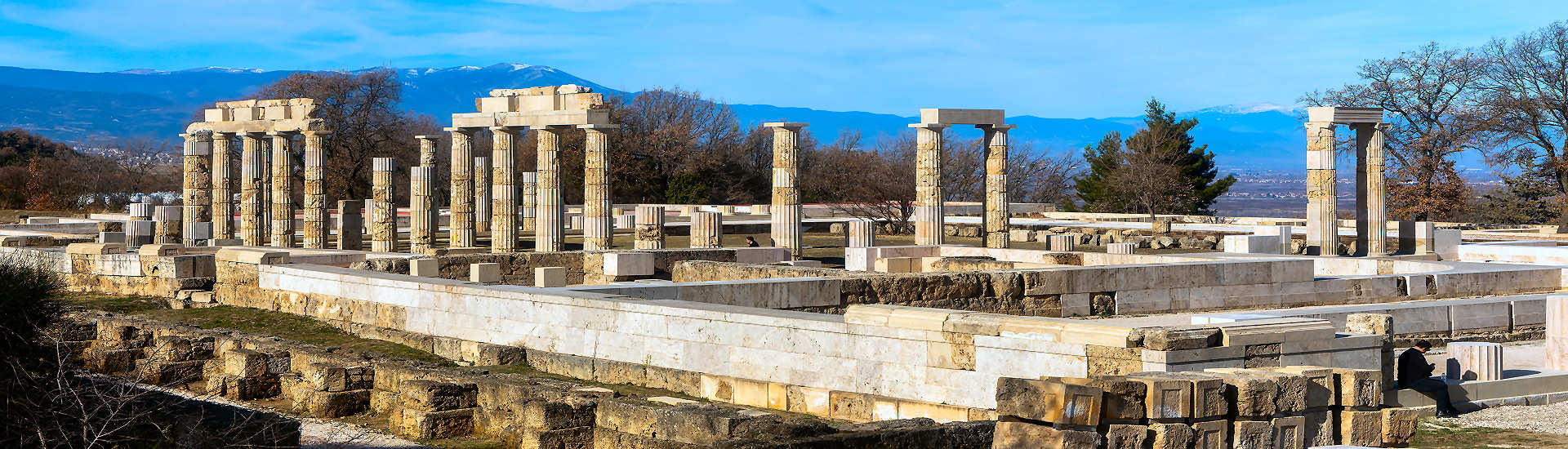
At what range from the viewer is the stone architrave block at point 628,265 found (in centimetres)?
2170

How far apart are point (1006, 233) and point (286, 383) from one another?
64.6ft

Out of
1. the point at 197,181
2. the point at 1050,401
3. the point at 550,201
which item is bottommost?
the point at 1050,401

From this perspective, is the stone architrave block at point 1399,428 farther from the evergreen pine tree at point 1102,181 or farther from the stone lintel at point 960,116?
the evergreen pine tree at point 1102,181

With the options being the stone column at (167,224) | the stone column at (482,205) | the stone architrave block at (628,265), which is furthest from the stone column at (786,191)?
the stone column at (167,224)

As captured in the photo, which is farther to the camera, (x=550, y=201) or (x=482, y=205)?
(x=482, y=205)

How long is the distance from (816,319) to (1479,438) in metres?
5.19

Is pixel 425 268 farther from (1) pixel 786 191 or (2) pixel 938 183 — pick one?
(2) pixel 938 183

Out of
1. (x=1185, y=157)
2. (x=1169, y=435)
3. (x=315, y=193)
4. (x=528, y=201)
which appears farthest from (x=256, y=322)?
(x=1185, y=157)

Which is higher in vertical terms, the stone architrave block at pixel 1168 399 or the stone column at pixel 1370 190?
the stone column at pixel 1370 190

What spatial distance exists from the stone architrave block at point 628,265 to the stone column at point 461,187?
31.6 feet

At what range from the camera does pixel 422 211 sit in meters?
31.9

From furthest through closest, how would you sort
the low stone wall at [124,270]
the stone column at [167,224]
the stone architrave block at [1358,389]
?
the stone column at [167,224]
the low stone wall at [124,270]
the stone architrave block at [1358,389]

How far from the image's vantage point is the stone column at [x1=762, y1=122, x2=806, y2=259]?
96.4 ft

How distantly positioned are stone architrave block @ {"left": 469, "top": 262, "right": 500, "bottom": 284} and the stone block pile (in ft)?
35.6
